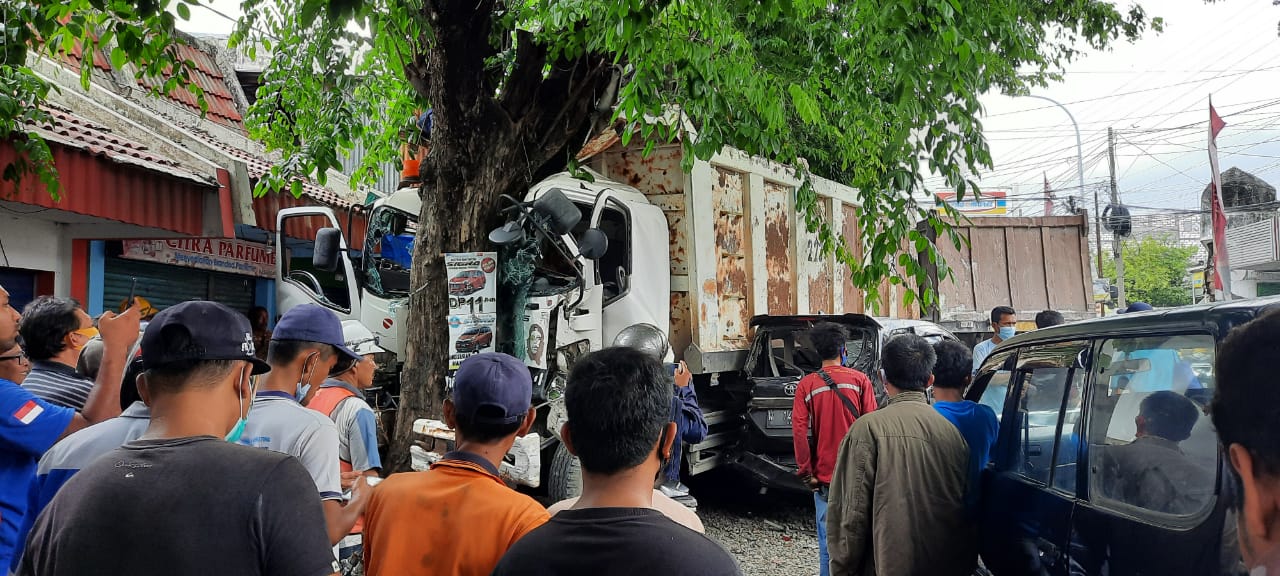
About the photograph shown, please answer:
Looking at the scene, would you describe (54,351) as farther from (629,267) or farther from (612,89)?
(629,267)

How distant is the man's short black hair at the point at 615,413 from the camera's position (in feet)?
5.11

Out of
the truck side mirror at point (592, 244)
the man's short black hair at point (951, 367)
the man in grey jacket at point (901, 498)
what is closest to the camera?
the man in grey jacket at point (901, 498)

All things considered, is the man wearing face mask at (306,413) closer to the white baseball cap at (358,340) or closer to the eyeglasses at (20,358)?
the eyeglasses at (20,358)

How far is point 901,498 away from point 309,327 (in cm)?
232

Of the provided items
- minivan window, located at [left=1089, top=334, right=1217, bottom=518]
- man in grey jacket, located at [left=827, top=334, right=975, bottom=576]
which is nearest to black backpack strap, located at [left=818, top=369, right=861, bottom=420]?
man in grey jacket, located at [left=827, top=334, right=975, bottom=576]

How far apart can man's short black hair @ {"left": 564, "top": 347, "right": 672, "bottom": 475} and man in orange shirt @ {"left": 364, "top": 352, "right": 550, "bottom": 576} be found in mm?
347

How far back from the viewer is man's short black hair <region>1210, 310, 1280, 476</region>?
1.00m

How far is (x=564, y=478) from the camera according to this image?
18.4 feet

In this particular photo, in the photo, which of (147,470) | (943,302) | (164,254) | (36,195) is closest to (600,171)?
(36,195)

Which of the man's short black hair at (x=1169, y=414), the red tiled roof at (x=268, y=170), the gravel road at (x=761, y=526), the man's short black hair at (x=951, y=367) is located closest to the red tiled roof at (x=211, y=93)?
the red tiled roof at (x=268, y=170)

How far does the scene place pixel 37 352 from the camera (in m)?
2.98

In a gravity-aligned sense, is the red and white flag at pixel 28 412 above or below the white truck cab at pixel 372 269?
below

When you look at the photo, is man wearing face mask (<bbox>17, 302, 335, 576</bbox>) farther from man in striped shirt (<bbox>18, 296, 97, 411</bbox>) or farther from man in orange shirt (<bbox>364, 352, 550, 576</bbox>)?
man in striped shirt (<bbox>18, 296, 97, 411</bbox>)

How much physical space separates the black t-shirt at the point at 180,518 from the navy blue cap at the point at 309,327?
115 centimetres
